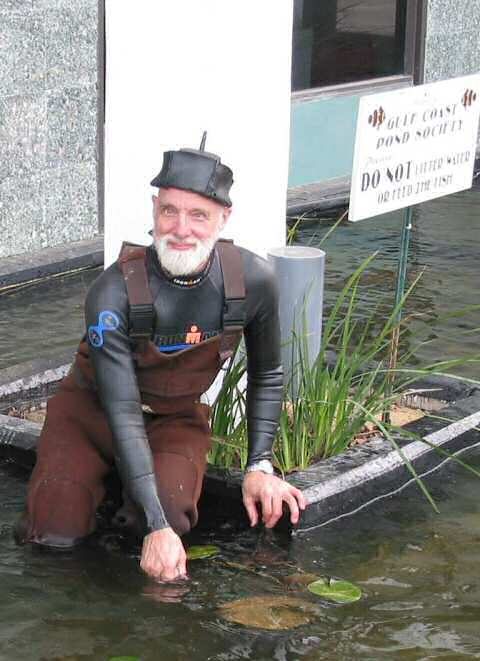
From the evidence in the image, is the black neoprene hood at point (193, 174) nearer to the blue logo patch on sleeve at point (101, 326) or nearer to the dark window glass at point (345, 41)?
the blue logo patch on sleeve at point (101, 326)

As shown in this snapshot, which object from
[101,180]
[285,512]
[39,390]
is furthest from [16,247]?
[285,512]

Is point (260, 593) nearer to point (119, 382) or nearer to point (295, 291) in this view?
point (119, 382)

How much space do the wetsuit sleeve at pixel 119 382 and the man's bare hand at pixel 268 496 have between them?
49 cm

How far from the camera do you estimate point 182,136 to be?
5.33 meters

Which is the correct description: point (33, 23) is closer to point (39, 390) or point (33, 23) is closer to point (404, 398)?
point (39, 390)

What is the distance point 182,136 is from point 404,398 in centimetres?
160

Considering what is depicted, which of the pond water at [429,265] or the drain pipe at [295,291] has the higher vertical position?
the drain pipe at [295,291]

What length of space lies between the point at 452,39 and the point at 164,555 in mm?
8592

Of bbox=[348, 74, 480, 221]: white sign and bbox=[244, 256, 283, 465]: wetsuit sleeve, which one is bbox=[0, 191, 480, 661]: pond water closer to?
bbox=[244, 256, 283, 465]: wetsuit sleeve

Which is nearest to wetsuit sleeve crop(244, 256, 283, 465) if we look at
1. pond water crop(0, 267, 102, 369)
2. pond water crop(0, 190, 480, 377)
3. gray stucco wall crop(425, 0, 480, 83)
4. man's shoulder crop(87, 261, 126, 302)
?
man's shoulder crop(87, 261, 126, 302)

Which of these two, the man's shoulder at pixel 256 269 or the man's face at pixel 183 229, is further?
the man's shoulder at pixel 256 269

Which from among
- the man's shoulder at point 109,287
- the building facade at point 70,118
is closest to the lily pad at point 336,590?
the man's shoulder at point 109,287

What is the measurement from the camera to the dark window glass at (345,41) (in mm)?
10836

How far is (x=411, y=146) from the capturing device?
5.50 m
